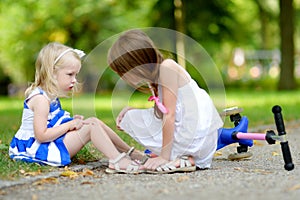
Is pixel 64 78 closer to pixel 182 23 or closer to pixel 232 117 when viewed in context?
pixel 232 117

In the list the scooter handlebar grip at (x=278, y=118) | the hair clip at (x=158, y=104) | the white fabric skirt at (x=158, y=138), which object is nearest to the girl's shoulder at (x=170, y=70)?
the hair clip at (x=158, y=104)

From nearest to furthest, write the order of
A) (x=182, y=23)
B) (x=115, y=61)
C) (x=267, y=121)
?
(x=115, y=61), (x=267, y=121), (x=182, y=23)

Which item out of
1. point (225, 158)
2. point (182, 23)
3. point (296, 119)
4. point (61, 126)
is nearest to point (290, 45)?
point (182, 23)

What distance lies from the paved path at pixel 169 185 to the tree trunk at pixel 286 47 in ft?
41.2

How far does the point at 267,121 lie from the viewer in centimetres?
847

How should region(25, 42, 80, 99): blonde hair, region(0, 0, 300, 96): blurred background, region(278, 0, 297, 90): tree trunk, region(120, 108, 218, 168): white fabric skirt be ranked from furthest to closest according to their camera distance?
region(0, 0, 300, 96): blurred background, region(278, 0, 297, 90): tree trunk, region(25, 42, 80, 99): blonde hair, region(120, 108, 218, 168): white fabric skirt

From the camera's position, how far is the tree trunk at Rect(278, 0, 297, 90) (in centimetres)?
1714

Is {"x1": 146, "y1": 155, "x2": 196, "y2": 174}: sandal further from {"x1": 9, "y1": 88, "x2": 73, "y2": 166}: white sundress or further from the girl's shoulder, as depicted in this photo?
{"x1": 9, "y1": 88, "x2": 73, "y2": 166}: white sundress

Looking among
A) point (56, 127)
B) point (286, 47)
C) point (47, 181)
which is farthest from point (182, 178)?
point (286, 47)

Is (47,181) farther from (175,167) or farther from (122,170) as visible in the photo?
(175,167)

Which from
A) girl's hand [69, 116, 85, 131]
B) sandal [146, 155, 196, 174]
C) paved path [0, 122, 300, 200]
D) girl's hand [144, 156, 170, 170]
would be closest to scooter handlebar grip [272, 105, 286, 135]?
paved path [0, 122, 300, 200]

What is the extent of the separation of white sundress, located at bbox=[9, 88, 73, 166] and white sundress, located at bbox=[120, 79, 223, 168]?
0.49 meters

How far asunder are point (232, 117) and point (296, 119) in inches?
152

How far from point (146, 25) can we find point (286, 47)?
5.42m
